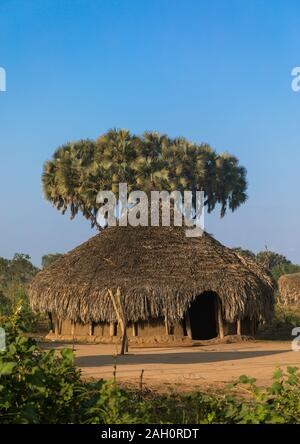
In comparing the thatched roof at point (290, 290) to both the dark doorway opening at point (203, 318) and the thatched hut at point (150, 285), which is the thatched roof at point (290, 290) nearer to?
the dark doorway opening at point (203, 318)

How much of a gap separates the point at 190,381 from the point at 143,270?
7974 millimetres

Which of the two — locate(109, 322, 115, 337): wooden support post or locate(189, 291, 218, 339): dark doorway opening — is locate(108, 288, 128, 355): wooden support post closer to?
locate(109, 322, 115, 337): wooden support post

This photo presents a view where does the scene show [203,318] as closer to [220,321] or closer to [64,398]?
[220,321]

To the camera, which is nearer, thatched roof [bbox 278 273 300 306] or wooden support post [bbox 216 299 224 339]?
wooden support post [bbox 216 299 224 339]

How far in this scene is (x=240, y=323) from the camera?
59.1 ft

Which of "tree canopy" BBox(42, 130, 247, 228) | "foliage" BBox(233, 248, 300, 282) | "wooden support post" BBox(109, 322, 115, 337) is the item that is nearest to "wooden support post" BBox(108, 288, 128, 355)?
"wooden support post" BBox(109, 322, 115, 337)

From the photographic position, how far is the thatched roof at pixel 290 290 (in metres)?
32.7

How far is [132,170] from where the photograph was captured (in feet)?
103

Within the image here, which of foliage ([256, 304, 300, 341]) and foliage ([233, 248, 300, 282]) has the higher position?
foliage ([233, 248, 300, 282])

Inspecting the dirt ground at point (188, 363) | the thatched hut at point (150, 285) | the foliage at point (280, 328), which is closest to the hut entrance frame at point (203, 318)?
the thatched hut at point (150, 285)

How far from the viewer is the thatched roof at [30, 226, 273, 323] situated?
16672 millimetres
